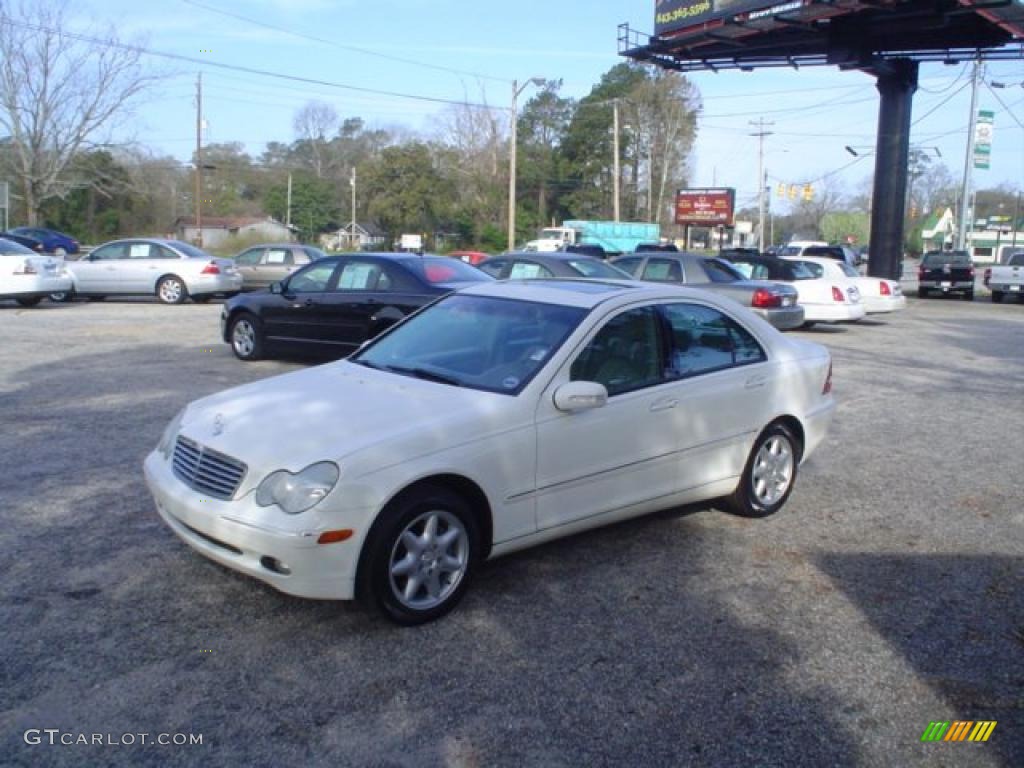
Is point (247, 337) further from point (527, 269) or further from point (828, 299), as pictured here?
point (828, 299)

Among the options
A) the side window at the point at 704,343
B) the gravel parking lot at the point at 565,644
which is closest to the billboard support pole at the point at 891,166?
the gravel parking lot at the point at 565,644

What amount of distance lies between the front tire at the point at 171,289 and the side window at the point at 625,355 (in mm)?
17317

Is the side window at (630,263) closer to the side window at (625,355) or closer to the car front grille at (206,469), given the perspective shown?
the side window at (625,355)

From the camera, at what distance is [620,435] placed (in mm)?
4855

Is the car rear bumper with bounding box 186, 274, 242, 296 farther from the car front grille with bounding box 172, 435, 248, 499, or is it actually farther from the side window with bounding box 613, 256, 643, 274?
the car front grille with bounding box 172, 435, 248, 499

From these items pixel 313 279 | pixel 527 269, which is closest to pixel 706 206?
pixel 527 269

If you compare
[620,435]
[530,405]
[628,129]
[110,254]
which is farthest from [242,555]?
[628,129]

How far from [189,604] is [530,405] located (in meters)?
1.87

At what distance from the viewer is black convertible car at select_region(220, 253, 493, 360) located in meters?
10.5

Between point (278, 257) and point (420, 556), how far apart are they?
67.0ft

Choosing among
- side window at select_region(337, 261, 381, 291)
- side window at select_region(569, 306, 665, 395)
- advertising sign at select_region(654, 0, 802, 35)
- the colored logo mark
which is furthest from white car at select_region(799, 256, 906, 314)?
the colored logo mark

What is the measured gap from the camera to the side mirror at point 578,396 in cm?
454

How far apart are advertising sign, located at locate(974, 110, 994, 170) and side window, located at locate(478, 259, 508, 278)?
33169 millimetres

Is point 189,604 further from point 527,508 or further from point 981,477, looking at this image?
point 981,477
